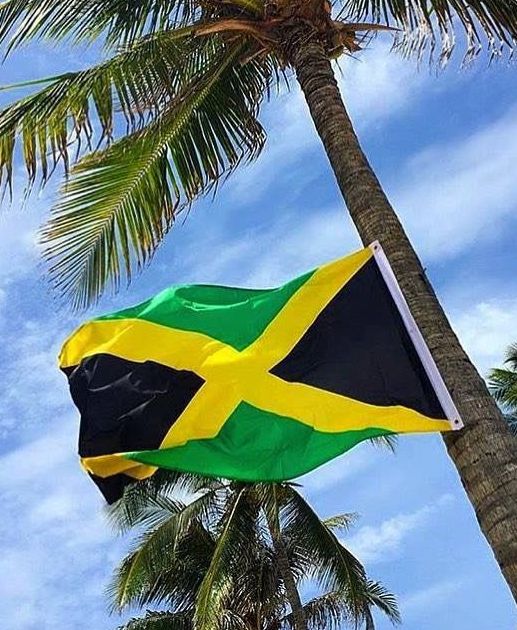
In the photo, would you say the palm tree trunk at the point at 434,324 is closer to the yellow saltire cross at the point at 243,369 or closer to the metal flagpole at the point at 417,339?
the metal flagpole at the point at 417,339

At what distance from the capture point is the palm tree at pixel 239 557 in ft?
64.1

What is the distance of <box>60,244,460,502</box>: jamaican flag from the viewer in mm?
5961

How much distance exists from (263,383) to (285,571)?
14174mm

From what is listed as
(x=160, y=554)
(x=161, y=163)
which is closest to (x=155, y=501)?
(x=160, y=554)

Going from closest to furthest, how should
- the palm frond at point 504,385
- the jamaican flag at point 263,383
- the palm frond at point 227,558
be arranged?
the jamaican flag at point 263,383 → the palm frond at point 227,558 → the palm frond at point 504,385

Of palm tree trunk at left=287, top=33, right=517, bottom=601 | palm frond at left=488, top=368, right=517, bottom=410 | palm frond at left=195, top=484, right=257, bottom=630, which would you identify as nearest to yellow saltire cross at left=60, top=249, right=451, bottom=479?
palm tree trunk at left=287, top=33, right=517, bottom=601

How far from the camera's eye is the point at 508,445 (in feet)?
17.9

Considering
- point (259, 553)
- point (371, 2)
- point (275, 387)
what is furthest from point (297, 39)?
point (259, 553)

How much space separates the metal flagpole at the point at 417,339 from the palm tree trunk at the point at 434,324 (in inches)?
2.6

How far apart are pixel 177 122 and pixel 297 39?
151cm

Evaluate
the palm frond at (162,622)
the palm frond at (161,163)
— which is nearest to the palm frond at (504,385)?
the palm frond at (162,622)

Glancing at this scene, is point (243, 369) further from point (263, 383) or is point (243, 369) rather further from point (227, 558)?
point (227, 558)

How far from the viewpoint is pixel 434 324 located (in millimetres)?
6168

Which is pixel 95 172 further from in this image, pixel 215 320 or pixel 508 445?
pixel 508 445
